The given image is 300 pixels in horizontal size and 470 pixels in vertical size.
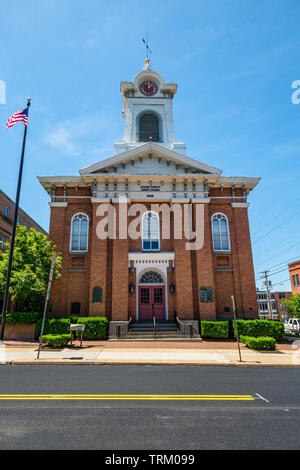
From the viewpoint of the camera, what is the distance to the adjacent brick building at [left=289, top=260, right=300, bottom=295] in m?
51.7

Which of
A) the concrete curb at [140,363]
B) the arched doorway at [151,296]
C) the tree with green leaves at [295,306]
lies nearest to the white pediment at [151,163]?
the arched doorway at [151,296]

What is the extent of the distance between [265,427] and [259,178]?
20.6 meters

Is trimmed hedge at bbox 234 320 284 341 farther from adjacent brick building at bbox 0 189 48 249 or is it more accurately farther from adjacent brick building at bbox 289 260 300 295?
adjacent brick building at bbox 289 260 300 295

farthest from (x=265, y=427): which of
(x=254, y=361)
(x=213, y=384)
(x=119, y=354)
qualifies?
(x=119, y=354)

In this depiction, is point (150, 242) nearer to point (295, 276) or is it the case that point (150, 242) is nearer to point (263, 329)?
point (263, 329)

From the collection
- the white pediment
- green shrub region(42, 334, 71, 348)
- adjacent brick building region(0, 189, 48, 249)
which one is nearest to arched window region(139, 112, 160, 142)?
the white pediment

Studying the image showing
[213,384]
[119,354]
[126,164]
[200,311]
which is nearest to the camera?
[213,384]

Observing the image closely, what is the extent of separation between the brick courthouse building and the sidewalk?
170 inches

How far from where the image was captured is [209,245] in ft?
68.6

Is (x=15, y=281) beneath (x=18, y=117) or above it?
beneath

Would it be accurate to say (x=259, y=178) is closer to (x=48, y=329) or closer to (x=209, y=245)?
A: (x=209, y=245)

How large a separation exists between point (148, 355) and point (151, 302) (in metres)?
8.38

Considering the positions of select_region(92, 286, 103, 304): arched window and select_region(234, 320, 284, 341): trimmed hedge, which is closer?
select_region(234, 320, 284, 341): trimmed hedge

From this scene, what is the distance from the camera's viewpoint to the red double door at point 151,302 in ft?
67.6
